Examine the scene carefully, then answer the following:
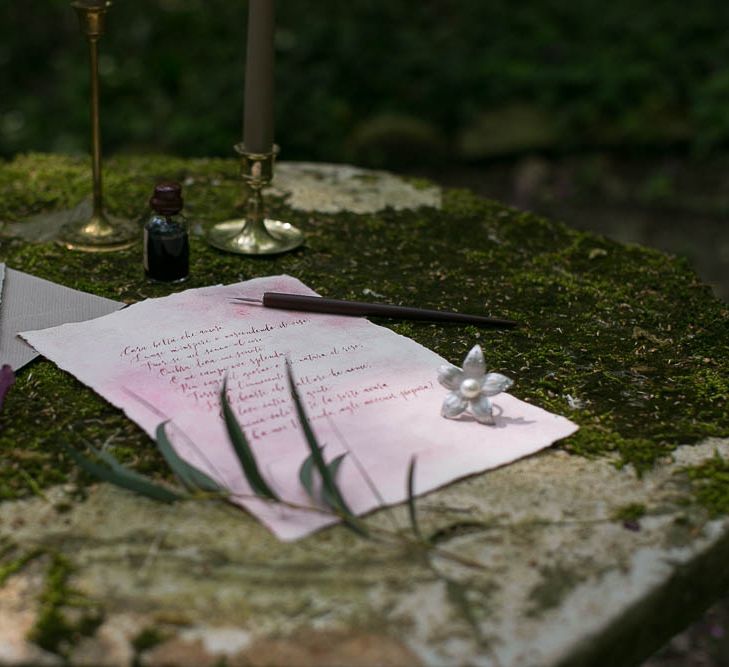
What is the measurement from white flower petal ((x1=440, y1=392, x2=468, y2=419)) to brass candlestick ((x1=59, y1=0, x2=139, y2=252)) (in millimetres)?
722

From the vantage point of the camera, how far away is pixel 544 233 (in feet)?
5.86

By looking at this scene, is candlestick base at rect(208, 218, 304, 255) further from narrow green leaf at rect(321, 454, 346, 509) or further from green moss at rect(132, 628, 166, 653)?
green moss at rect(132, 628, 166, 653)

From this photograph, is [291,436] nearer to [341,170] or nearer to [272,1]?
[272,1]

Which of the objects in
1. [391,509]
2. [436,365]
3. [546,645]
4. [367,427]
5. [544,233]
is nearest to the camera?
[546,645]

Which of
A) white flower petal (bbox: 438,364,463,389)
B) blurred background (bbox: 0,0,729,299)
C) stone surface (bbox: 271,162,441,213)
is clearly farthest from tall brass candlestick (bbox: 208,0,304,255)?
blurred background (bbox: 0,0,729,299)

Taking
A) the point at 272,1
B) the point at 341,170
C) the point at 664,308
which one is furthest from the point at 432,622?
the point at 341,170

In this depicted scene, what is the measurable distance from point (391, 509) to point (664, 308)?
0.71 meters

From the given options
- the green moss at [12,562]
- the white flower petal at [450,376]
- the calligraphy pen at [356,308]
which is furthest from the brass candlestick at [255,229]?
the green moss at [12,562]

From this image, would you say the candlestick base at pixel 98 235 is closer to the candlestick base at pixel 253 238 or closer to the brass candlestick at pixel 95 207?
the brass candlestick at pixel 95 207

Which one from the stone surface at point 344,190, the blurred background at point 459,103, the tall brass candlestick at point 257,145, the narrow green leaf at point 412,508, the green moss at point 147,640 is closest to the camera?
the green moss at point 147,640

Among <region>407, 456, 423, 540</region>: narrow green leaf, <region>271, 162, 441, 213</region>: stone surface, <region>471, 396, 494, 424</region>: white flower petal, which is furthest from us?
<region>271, 162, 441, 213</region>: stone surface

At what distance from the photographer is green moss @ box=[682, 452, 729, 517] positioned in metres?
1.03

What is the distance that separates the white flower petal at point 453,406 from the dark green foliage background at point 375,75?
278 centimetres

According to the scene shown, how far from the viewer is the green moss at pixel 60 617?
826mm
